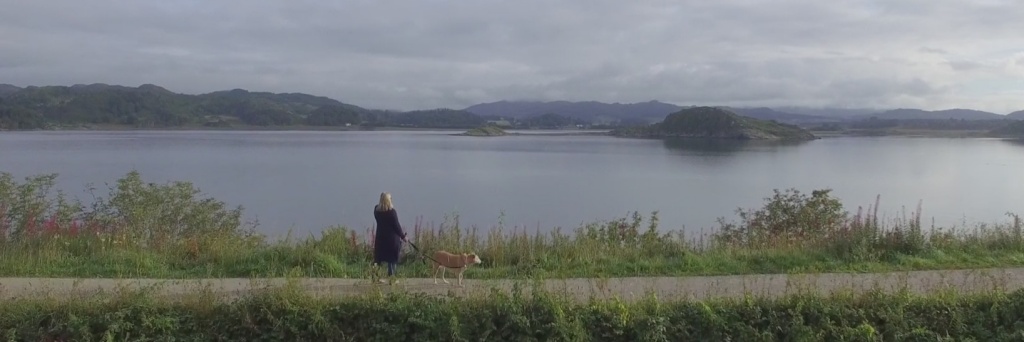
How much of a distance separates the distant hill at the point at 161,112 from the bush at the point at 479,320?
516 feet

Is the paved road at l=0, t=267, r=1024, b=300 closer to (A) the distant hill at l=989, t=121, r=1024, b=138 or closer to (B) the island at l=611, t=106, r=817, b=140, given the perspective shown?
(B) the island at l=611, t=106, r=817, b=140

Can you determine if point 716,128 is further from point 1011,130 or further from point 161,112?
point 161,112

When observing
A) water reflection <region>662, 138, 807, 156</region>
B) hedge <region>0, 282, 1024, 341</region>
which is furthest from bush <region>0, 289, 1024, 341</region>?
water reflection <region>662, 138, 807, 156</region>

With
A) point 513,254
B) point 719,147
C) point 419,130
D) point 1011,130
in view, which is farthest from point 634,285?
point 419,130

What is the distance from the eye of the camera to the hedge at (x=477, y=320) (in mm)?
6602

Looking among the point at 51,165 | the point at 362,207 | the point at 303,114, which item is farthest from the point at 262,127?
the point at 362,207

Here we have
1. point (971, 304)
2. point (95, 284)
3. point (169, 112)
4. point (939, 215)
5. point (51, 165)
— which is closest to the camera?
point (971, 304)

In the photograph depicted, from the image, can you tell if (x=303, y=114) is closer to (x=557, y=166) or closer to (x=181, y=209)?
(x=557, y=166)

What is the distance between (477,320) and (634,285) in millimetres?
2174

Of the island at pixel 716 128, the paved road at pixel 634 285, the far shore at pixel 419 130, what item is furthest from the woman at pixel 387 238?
the far shore at pixel 419 130

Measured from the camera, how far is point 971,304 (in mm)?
7281

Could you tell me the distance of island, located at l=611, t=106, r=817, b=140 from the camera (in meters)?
121

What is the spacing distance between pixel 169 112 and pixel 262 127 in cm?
1980

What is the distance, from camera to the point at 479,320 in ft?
22.2
